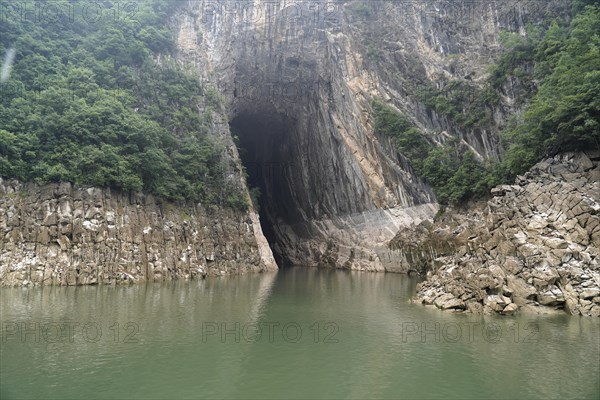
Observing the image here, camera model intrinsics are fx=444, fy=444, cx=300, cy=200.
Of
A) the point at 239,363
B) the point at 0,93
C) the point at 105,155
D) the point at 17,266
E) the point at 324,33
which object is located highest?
the point at 324,33

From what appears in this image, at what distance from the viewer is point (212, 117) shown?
37.0 meters

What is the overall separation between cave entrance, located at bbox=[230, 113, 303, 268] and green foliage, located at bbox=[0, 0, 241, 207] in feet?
32.5

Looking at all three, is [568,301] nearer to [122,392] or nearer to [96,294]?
[122,392]

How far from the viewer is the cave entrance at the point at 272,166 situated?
47.4 meters

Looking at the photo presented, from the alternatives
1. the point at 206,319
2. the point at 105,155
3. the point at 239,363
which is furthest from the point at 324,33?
the point at 239,363

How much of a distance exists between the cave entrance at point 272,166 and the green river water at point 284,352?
31695 mm

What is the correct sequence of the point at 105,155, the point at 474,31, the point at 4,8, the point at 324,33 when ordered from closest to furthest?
the point at 105,155, the point at 4,8, the point at 474,31, the point at 324,33

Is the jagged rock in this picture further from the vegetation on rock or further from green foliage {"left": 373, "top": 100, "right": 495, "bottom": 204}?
green foliage {"left": 373, "top": 100, "right": 495, "bottom": 204}

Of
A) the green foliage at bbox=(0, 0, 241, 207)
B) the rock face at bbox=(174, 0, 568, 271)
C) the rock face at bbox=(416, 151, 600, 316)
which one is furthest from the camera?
the rock face at bbox=(174, 0, 568, 271)

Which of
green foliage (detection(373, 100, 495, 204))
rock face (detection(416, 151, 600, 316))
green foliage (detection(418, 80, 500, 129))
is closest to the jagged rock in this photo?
rock face (detection(416, 151, 600, 316))

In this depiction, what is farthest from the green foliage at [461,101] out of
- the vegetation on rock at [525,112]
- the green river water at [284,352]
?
the green river water at [284,352]

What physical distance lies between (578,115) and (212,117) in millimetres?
26523

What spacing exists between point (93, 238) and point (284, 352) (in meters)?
16.9

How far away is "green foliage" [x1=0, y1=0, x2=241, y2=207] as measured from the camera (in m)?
24.4
